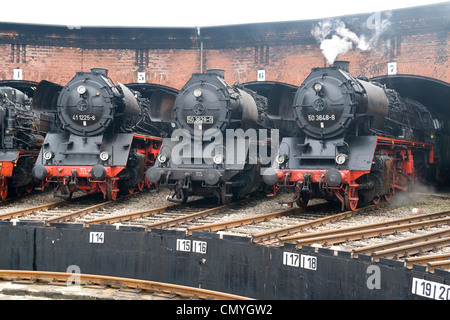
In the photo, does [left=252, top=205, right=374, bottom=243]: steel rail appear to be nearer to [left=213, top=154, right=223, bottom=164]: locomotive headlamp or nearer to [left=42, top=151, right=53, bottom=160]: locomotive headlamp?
[left=213, top=154, right=223, bottom=164]: locomotive headlamp

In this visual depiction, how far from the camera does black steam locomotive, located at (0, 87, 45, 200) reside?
12.8m

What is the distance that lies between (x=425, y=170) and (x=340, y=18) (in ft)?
16.9

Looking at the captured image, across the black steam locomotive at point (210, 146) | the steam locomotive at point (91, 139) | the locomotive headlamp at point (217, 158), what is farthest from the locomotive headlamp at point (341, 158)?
the steam locomotive at point (91, 139)

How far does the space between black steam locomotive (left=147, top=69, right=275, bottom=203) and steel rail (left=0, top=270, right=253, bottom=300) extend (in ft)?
12.7

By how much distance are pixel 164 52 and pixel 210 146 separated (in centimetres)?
810

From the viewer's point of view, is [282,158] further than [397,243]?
Yes

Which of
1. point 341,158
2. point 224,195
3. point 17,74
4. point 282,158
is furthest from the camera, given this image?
point 17,74

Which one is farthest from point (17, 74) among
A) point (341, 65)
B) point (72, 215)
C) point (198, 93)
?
point (341, 65)

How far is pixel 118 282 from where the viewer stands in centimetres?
748

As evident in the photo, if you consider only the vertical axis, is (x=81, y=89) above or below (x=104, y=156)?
above

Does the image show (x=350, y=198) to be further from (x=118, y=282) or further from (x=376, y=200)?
(x=118, y=282)

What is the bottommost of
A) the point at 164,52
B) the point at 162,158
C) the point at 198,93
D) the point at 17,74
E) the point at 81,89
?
the point at 162,158

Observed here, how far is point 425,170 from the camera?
1617 cm
